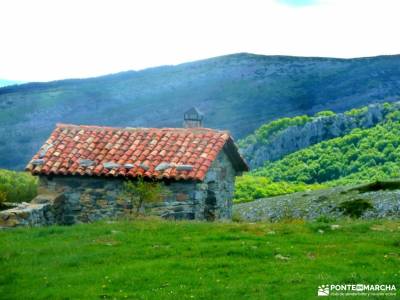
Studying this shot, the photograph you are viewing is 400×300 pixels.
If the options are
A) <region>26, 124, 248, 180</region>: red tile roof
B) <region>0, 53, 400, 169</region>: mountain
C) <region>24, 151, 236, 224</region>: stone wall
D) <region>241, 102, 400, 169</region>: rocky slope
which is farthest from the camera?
<region>0, 53, 400, 169</region>: mountain

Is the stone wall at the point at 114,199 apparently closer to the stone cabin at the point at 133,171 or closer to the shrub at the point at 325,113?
the stone cabin at the point at 133,171

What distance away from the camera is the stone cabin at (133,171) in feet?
68.5

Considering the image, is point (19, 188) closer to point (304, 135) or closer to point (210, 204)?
point (210, 204)

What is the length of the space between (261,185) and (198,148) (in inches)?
2158

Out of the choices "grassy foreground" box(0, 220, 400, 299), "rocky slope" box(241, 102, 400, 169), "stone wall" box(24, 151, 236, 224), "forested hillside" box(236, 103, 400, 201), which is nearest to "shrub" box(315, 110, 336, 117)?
"rocky slope" box(241, 102, 400, 169)

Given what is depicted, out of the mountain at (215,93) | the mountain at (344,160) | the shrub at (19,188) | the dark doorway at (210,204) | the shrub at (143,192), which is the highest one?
the mountain at (215,93)

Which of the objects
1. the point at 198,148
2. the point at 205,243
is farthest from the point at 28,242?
the point at 198,148

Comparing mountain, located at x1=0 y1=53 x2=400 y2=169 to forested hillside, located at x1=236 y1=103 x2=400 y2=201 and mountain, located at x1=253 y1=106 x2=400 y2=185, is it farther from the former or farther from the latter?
mountain, located at x1=253 y1=106 x2=400 y2=185

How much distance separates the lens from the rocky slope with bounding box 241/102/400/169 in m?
98.9

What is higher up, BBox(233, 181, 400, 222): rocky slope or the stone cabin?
the stone cabin

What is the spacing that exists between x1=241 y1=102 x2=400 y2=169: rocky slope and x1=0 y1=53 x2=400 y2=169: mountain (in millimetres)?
6606

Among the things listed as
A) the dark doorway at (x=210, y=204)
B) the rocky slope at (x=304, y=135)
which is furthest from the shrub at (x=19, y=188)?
the rocky slope at (x=304, y=135)

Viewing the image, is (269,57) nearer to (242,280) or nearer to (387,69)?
(387,69)

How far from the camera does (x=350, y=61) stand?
12288cm
